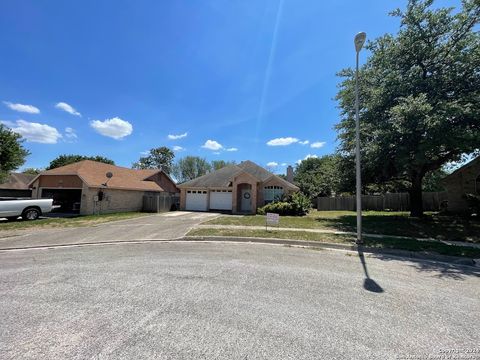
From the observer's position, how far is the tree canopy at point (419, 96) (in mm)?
11203

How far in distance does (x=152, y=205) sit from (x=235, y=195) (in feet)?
28.2

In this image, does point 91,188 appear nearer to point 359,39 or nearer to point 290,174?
point 290,174

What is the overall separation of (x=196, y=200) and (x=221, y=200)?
110 inches

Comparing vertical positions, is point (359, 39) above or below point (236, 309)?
above

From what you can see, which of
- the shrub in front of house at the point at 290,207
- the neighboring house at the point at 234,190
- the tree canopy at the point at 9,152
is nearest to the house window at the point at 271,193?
the neighboring house at the point at 234,190

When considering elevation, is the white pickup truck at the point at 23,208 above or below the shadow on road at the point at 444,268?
above

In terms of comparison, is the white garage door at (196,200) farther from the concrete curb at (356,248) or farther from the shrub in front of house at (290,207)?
the concrete curb at (356,248)

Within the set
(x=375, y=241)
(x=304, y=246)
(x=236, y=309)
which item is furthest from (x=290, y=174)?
(x=236, y=309)

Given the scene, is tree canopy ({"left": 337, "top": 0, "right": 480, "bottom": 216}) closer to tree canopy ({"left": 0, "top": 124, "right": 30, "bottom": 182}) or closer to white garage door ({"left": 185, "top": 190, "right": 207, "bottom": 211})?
white garage door ({"left": 185, "top": 190, "right": 207, "bottom": 211})

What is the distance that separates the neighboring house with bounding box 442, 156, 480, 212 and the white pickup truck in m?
30.2

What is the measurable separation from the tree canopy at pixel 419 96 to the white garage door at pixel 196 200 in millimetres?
15192

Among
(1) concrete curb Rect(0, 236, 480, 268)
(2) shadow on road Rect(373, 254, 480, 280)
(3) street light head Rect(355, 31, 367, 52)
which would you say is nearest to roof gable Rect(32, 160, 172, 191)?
(1) concrete curb Rect(0, 236, 480, 268)

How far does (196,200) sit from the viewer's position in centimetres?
2675

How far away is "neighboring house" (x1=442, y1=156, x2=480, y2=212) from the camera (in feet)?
61.0
